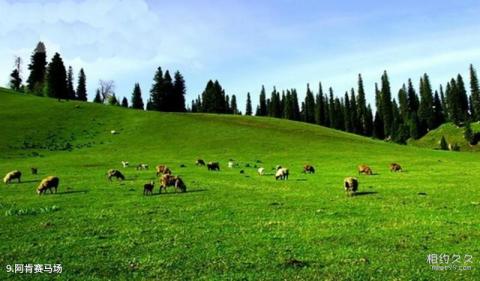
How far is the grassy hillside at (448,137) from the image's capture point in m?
139

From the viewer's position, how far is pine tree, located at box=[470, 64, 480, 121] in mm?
160788

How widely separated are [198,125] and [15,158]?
39.0m

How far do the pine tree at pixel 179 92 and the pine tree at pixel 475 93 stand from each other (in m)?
109

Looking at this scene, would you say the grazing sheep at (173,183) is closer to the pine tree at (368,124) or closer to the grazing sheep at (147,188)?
the grazing sheep at (147,188)

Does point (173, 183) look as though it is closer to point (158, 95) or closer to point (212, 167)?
point (212, 167)

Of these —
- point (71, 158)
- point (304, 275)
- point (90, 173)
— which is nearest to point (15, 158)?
point (71, 158)

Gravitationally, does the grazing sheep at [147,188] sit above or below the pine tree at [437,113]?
below

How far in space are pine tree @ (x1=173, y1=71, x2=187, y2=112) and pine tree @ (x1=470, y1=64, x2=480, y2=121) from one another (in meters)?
109

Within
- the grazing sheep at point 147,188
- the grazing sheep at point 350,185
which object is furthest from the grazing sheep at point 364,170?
the grazing sheep at point 147,188

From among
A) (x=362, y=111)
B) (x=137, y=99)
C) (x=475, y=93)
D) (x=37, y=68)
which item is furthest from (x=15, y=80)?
(x=475, y=93)

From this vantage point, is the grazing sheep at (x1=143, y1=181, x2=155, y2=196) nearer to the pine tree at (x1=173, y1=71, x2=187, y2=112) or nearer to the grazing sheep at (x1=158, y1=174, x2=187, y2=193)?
the grazing sheep at (x1=158, y1=174, x2=187, y2=193)

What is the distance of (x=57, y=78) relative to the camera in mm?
123250

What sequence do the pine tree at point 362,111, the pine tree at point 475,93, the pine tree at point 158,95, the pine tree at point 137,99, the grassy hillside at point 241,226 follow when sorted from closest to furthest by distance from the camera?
the grassy hillside at point 241,226 < the pine tree at point 158,95 < the pine tree at point 475,93 < the pine tree at point 137,99 < the pine tree at point 362,111

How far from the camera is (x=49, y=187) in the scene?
33344mm
